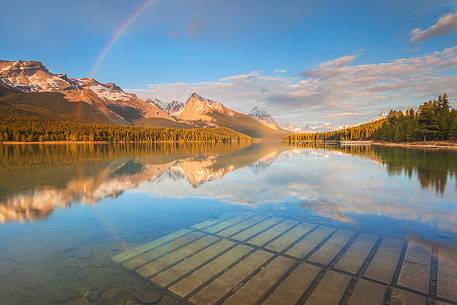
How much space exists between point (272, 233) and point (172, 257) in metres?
5.36

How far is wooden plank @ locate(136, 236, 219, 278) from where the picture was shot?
1059 cm

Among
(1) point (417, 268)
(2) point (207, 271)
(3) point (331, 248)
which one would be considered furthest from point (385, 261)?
(2) point (207, 271)

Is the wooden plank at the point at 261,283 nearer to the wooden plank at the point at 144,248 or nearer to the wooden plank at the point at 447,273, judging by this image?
the wooden plank at the point at 447,273

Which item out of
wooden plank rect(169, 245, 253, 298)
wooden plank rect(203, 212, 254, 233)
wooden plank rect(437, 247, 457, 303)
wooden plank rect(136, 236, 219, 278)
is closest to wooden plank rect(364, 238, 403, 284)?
wooden plank rect(437, 247, 457, 303)

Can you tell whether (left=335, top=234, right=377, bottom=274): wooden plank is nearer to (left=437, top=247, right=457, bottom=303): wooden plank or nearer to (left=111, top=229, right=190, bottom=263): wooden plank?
(left=437, top=247, right=457, bottom=303): wooden plank

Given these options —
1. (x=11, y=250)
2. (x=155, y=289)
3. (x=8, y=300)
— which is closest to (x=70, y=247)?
(x=11, y=250)

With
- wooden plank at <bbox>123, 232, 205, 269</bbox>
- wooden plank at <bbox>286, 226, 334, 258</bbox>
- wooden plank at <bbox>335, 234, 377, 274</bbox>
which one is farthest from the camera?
wooden plank at <bbox>286, 226, 334, 258</bbox>

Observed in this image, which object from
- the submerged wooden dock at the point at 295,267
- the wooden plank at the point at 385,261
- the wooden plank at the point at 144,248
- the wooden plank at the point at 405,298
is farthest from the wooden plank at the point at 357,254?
the wooden plank at the point at 144,248

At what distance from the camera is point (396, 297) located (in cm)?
861

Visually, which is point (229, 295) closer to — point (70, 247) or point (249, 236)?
point (249, 236)

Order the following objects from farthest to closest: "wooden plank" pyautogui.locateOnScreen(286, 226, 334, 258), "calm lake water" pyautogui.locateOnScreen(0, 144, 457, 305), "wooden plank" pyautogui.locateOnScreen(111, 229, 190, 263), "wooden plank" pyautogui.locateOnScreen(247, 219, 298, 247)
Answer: "wooden plank" pyautogui.locateOnScreen(247, 219, 298, 247) < "wooden plank" pyautogui.locateOnScreen(286, 226, 334, 258) < "wooden plank" pyautogui.locateOnScreen(111, 229, 190, 263) < "calm lake water" pyautogui.locateOnScreen(0, 144, 457, 305)

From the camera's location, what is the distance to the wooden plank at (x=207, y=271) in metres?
9.29

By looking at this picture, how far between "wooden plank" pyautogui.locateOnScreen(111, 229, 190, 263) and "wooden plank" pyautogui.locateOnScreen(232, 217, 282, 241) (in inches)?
115

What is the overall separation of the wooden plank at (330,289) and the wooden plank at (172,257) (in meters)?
5.28
